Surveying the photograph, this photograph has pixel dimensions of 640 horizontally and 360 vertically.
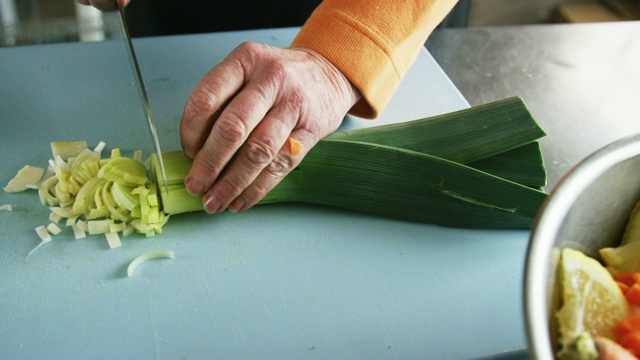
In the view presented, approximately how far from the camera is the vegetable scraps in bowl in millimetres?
849

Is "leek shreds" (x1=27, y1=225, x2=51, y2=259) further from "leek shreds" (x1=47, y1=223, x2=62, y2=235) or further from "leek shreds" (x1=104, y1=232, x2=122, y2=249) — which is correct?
"leek shreds" (x1=104, y1=232, x2=122, y2=249)

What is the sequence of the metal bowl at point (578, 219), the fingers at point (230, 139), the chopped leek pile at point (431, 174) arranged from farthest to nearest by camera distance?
the chopped leek pile at point (431, 174)
the fingers at point (230, 139)
the metal bowl at point (578, 219)

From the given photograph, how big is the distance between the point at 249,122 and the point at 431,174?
0.40 meters

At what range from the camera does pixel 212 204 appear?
1377 mm

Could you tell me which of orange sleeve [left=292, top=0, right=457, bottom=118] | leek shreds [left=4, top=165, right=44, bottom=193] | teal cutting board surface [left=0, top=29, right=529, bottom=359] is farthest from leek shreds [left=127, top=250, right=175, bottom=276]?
orange sleeve [left=292, top=0, right=457, bottom=118]

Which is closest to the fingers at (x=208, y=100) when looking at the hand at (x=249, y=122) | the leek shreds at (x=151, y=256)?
the hand at (x=249, y=122)

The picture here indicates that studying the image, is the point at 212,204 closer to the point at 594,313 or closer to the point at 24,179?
the point at 24,179

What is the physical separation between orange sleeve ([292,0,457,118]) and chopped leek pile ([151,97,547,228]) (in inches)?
5.5

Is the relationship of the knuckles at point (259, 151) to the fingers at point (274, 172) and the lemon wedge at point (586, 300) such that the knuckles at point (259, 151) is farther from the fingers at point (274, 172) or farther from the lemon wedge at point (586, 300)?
the lemon wedge at point (586, 300)

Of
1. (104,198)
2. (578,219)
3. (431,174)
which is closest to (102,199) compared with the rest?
(104,198)

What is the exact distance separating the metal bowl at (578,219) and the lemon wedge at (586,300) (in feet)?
0.08

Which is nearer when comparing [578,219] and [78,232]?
[578,219]

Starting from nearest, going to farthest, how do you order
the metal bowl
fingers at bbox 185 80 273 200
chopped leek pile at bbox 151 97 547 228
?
the metal bowl, fingers at bbox 185 80 273 200, chopped leek pile at bbox 151 97 547 228

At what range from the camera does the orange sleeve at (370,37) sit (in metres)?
1.52
